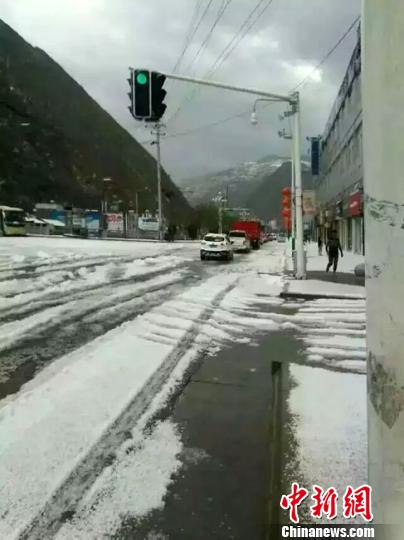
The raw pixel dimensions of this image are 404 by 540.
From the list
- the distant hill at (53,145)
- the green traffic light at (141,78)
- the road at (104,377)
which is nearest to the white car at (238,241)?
the road at (104,377)

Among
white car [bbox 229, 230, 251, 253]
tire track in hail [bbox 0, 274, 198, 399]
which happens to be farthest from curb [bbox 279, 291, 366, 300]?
white car [bbox 229, 230, 251, 253]

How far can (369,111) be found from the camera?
2.50 m

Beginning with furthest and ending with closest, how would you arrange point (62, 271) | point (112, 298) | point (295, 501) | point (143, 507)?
point (62, 271)
point (112, 298)
point (143, 507)
point (295, 501)

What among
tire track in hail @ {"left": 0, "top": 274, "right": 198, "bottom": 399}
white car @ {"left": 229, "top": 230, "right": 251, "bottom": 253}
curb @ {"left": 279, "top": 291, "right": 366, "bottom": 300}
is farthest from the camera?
white car @ {"left": 229, "top": 230, "right": 251, "bottom": 253}

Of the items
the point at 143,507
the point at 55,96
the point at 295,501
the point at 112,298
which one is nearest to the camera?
the point at 295,501

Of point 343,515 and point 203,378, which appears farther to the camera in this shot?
point 203,378

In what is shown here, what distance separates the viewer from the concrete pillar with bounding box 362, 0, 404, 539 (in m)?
2.29

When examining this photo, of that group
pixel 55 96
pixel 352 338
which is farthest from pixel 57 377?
pixel 55 96

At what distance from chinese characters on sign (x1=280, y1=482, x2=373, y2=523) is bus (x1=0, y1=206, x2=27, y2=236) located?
5949 centimetres

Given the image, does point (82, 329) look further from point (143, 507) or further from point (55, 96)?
point (55, 96)

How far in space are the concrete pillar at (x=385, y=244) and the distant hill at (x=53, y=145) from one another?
11472cm

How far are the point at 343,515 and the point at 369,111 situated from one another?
2585 millimetres

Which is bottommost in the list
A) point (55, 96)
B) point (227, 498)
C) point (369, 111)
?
point (227, 498)

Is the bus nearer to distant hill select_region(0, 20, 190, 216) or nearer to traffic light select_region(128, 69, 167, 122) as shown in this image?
traffic light select_region(128, 69, 167, 122)
